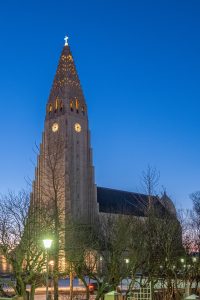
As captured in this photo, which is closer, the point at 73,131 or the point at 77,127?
the point at 73,131

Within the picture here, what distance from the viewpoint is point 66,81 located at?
131 metres

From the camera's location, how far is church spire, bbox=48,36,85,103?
5172 inches

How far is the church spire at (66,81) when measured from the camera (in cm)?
13138

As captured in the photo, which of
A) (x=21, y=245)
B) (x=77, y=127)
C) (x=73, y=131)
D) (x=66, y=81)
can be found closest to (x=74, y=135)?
(x=73, y=131)

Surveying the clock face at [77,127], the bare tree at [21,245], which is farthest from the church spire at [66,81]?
the bare tree at [21,245]

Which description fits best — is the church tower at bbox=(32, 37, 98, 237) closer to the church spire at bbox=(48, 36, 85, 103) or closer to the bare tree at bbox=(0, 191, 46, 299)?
the church spire at bbox=(48, 36, 85, 103)

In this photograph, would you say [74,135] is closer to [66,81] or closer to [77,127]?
[77,127]

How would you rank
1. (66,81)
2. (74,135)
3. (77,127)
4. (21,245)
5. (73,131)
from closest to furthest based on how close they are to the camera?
(21,245), (74,135), (73,131), (77,127), (66,81)

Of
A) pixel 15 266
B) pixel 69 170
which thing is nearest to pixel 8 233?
pixel 15 266

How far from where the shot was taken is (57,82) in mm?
132750

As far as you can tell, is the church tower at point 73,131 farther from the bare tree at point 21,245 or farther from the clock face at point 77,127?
the bare tree at point 21,245

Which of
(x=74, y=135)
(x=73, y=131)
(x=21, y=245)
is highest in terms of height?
(x=73, y=131)

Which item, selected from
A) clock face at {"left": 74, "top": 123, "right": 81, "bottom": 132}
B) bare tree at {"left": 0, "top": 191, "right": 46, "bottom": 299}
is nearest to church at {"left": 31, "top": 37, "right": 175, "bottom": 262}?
clock face at {"left": 74, "top": 123, "right": 81, "bottom": 132}

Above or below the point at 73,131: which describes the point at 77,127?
above
